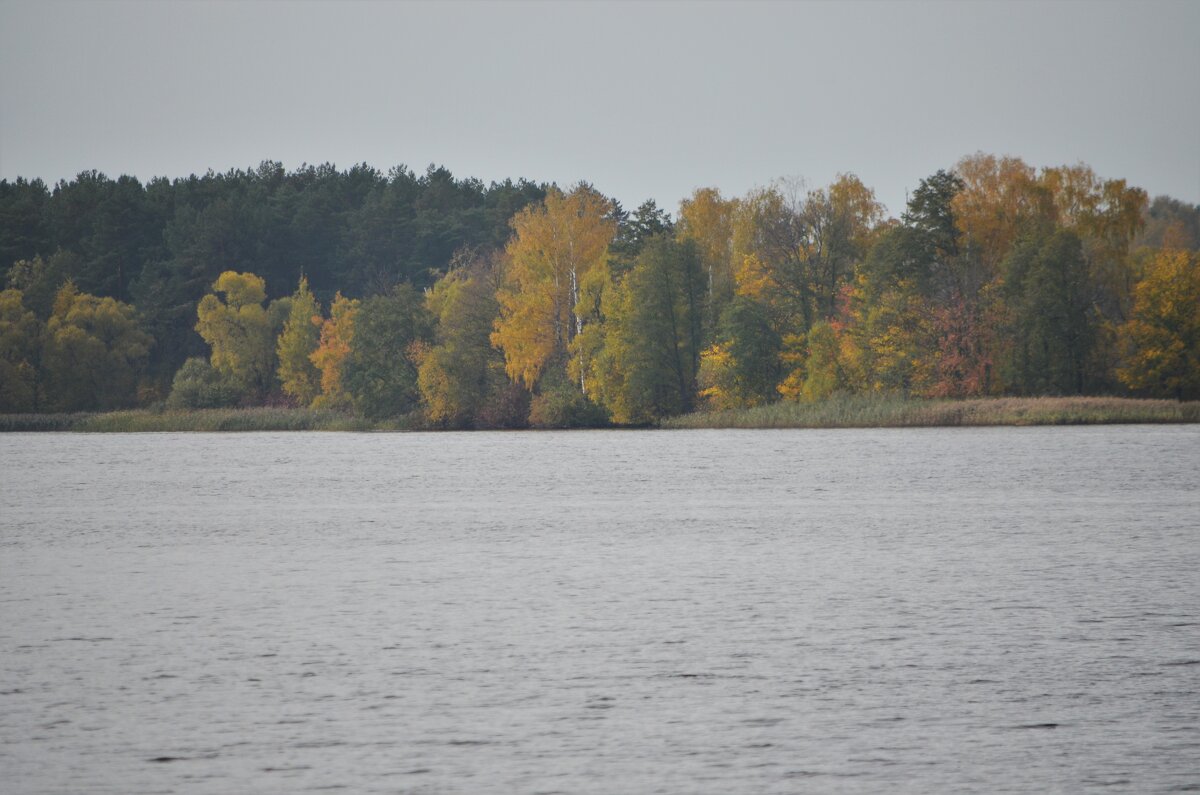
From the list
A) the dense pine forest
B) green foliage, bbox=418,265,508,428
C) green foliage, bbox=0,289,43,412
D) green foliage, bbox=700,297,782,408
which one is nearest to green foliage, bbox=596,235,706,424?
the dense pine forest

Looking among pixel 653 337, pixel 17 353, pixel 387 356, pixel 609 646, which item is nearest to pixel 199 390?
pixel 17 353

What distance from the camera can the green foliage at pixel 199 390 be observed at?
11100 cm

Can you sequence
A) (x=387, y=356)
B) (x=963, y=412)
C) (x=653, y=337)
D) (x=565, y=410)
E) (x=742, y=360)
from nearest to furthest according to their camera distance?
(x=963, y=412), (x=742, y=360), (x=653, y=337), (x=565, y=410), (x=387, y=356)

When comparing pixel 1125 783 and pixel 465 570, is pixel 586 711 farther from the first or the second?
pixel 465 570

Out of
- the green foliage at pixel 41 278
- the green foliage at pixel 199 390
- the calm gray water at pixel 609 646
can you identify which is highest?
the green foliage at pixel 41 278

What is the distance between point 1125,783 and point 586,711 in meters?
4.35

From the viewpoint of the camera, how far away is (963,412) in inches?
3125

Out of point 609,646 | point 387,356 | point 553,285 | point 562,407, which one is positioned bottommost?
point 609,646

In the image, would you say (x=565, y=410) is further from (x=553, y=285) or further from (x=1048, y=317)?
(x=1048, y=317)

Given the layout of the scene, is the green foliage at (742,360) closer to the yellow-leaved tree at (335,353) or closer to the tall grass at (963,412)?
the tall grass at (963,412)

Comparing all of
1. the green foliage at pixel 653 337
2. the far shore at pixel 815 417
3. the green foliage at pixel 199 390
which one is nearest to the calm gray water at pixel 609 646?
the far shore at pixel 815 417

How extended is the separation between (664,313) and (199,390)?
132ft

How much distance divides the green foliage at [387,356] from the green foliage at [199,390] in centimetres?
1243

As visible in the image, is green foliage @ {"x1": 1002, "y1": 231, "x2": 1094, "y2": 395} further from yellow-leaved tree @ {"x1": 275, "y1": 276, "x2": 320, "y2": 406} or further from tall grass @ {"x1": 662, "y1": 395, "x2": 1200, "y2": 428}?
yellow-leaved tree @ {"x1": 275, "y1": 276, "x2": 320, "y2": 406}
